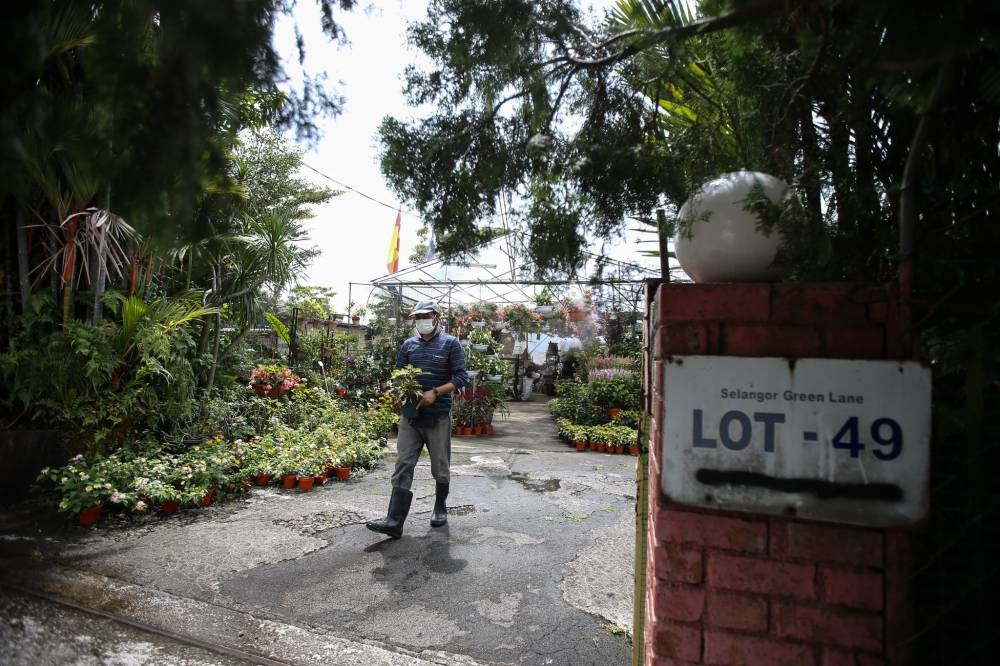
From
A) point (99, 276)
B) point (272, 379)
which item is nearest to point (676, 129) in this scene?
point (99, 276)

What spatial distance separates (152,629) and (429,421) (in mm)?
2063

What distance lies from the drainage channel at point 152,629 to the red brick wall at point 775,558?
6.35 feet

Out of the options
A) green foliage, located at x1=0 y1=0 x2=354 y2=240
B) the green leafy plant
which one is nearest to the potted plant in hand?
the green leafy plant

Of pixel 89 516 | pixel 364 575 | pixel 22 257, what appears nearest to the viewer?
pixel 364 575

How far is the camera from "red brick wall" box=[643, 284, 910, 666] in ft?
4.58

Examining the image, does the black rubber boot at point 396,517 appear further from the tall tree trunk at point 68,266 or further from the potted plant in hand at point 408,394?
the tall tree trunk at point 68,266

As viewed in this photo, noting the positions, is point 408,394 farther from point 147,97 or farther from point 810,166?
point 147,97

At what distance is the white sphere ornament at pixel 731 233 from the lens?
156 centimetres

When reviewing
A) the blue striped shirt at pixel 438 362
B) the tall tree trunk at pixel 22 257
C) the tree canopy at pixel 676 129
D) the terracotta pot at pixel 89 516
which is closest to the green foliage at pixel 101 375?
the tall tree trunk at pixel 22 257

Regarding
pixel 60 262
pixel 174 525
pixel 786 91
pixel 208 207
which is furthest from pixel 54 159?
pixel 786 91

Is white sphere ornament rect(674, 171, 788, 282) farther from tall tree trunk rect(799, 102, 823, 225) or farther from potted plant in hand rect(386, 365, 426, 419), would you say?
potted plant in hand rect(386, 365, 426, 419)

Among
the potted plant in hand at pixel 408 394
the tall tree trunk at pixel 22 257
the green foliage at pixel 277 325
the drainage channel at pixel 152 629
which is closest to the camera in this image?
the drainage channel at pixel 152 629

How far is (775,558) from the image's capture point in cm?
146

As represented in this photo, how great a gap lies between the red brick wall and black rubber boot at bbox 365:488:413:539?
2807mm
